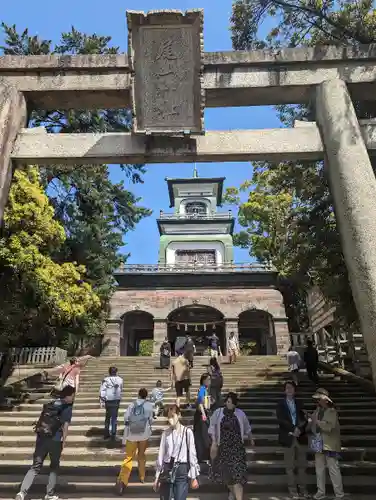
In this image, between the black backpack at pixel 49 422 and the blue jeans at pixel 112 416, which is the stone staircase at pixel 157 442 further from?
the black backpack at pixel 49 422

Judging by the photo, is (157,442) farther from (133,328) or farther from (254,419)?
(133,328)

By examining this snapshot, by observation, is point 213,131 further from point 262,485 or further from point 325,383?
point 325,383

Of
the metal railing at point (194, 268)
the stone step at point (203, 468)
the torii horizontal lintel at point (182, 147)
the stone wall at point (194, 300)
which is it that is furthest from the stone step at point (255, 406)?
the metal railing at point (194, 268)

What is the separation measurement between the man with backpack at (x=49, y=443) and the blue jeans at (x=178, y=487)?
1666 millimetres

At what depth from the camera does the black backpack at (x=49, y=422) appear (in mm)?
5183

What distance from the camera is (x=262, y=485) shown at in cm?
576

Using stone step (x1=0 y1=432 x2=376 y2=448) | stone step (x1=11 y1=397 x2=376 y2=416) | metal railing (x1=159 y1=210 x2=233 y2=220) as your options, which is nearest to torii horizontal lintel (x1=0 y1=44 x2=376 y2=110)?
stone step (x1=0 y1=432 x2=376 y2=448)

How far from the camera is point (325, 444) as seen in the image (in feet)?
17.8

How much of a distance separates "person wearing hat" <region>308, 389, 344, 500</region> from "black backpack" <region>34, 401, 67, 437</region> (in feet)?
10.9

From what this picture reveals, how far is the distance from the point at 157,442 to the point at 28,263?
6752mm

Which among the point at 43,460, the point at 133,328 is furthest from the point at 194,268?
the point at 43,460

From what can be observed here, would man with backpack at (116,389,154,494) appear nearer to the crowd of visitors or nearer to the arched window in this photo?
the crowd of visitors

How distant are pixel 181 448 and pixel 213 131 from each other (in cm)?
426

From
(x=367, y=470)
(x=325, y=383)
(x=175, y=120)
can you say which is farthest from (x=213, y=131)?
(x=325, y=383)
